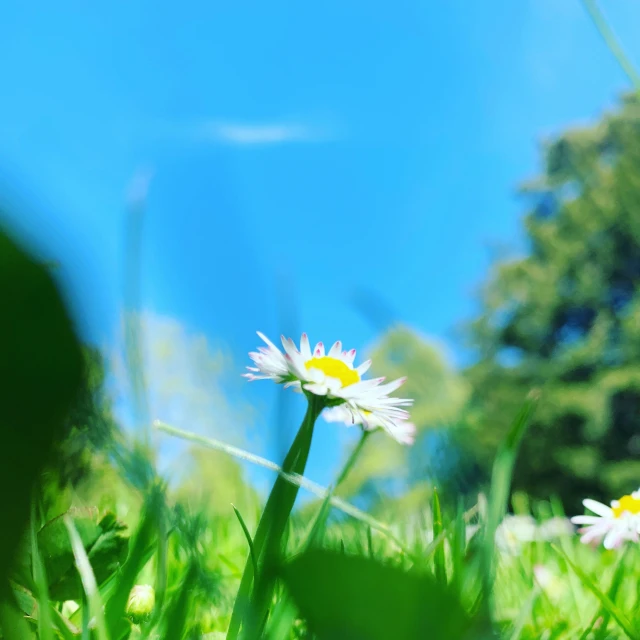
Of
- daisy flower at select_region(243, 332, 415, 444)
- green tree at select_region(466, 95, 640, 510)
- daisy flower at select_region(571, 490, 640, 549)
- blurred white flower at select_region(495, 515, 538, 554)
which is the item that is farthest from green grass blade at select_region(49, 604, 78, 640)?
green tree at select_region(466, 95, 640, 510)

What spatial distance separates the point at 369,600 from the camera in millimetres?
157

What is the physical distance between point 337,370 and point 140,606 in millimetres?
178

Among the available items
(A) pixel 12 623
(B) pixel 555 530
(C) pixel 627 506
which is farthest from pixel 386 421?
(B) pixel 555 530

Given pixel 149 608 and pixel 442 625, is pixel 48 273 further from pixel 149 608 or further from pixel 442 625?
pixel 149 608

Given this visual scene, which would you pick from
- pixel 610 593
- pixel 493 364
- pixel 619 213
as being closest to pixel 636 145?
pixel 619 213

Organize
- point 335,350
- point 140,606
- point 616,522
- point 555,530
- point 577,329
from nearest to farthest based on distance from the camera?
point 140,606 → point 335,350 → point 616,522 → point 555,530 → point 577,329

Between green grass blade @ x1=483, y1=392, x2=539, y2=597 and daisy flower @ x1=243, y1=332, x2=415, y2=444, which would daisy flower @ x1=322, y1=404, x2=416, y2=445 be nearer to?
daisy flower @ x1=243, y1=332, x2=415, y2=444

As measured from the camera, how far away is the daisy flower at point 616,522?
1.87 feet

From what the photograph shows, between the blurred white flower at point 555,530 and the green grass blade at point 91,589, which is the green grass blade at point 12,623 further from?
the blurred white flower at point 555,530

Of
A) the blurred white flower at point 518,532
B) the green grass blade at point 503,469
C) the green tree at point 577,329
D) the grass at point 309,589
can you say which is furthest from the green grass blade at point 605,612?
the green tree at point 577,329

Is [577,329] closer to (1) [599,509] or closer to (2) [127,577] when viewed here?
(1) [599,509]

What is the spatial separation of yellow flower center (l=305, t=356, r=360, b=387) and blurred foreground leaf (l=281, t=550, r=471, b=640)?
0.80 ft

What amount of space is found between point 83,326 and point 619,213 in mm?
10198

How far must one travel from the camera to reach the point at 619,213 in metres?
9.20
